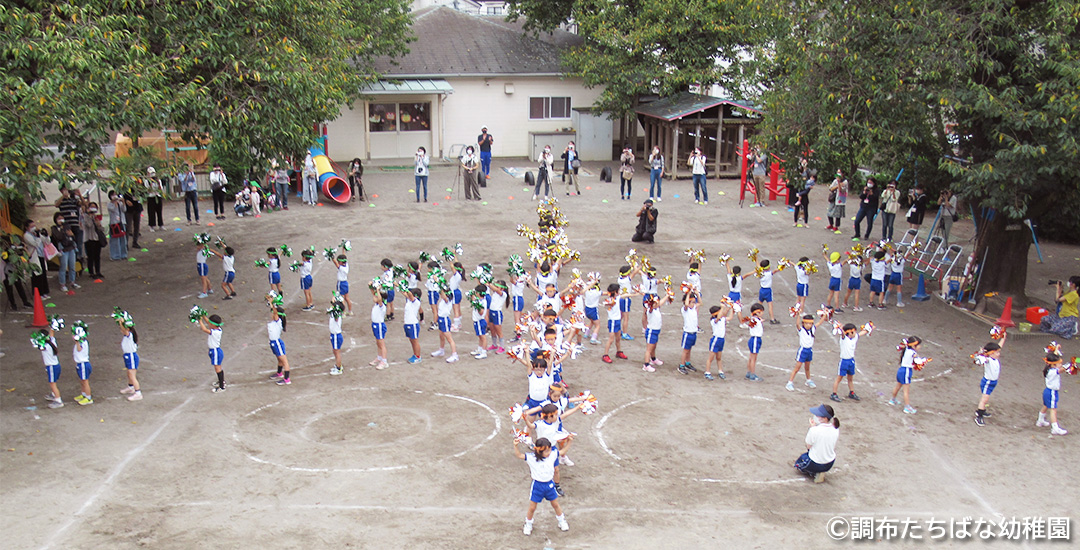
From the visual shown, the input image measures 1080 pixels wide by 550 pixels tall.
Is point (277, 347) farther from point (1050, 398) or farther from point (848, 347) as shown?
point (1050, 398)

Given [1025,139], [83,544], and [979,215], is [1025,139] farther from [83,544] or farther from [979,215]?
[83,544]

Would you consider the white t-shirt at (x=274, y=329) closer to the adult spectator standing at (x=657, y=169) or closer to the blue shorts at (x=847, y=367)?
the blue shorts at (x=847, y=367)

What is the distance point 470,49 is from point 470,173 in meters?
11.5

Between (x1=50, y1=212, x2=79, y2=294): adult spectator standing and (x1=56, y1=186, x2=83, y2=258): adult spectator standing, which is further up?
(x1=56, y1=186, x2=83, y2=258): adult spectator standing

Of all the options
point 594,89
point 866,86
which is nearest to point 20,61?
point 866,86

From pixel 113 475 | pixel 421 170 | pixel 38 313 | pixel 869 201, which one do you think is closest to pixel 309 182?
pixel 421 170

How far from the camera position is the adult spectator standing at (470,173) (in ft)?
87.2

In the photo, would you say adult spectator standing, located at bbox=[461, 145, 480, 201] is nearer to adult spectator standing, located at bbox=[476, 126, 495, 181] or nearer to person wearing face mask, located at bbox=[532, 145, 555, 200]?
person wearing face mask, located at bbox=[532, 145, 555, 200]

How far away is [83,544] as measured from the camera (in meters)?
8.63

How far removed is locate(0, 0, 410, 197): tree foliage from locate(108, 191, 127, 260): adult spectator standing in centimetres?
603

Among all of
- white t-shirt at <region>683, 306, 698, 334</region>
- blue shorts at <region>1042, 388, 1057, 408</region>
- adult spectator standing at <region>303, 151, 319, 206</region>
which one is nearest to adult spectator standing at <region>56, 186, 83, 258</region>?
adult spectator standing at <region>303, 151, 319, 206</region>

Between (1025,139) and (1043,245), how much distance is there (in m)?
10.1

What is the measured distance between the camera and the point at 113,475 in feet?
33.1

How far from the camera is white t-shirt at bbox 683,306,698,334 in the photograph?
43.8ft
